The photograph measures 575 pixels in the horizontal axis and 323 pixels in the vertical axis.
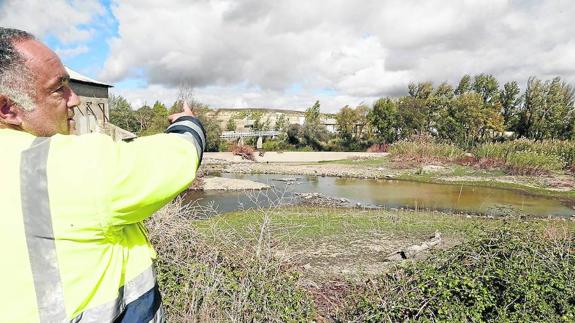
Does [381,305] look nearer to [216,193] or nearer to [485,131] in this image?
[216,193]

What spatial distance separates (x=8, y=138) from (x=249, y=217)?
11.3 m

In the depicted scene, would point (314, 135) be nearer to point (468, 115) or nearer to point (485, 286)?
point (468, 115)

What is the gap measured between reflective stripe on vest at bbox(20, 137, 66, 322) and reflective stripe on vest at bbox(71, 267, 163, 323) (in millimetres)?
75

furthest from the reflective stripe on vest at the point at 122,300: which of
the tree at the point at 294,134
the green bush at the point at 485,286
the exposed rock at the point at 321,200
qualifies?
the tree at the point at 294,134

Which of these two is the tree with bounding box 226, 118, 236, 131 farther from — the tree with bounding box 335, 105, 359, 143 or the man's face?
the man's face

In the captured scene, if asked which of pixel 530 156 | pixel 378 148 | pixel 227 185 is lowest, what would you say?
pixel 227 185

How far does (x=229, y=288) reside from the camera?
4469 mm

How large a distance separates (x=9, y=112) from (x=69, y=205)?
1.29ft

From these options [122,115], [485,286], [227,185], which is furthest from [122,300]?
[122,115]

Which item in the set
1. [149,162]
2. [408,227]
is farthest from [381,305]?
[408,227]

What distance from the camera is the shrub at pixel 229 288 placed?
4312 millimetres

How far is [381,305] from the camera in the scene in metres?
4.18

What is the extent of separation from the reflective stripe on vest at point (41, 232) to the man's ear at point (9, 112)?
0.63 feet

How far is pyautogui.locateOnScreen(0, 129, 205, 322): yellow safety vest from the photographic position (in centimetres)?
93
